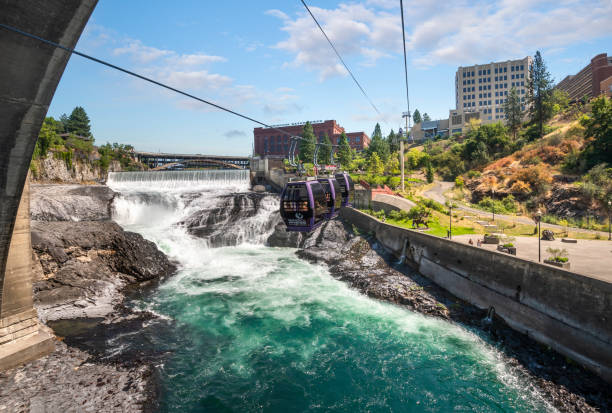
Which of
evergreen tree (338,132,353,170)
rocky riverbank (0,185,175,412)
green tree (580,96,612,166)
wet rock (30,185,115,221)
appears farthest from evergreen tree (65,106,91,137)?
green tree (580,96,612,166)

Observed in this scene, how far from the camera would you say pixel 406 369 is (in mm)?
14820

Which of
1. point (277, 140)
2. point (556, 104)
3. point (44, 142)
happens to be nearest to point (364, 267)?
point (44, 142)

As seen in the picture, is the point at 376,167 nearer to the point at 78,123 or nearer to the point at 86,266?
the point at 86,266

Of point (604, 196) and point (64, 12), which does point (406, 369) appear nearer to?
point (64, 12)

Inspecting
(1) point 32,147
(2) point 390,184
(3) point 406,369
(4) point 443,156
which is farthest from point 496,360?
(4) point 443,156

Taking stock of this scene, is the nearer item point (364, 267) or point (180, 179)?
point (364, 267)

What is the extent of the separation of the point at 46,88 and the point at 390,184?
52.8 m

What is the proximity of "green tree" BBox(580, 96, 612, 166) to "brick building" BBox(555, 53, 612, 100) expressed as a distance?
45108 mm

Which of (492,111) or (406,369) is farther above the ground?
(492,111)

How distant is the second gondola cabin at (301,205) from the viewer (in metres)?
16.4

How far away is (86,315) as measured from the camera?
60.5 feet

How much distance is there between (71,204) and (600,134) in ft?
218

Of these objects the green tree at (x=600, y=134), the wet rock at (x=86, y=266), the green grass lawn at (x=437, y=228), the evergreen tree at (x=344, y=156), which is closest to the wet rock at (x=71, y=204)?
the wet rock at (x=86, y=266)

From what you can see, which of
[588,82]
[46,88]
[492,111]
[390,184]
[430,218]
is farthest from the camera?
[492,111]
